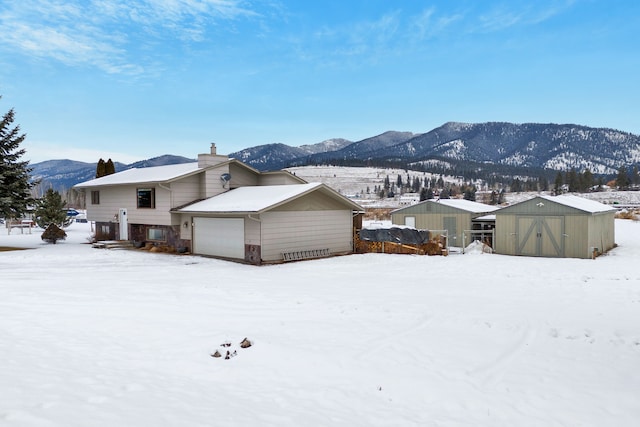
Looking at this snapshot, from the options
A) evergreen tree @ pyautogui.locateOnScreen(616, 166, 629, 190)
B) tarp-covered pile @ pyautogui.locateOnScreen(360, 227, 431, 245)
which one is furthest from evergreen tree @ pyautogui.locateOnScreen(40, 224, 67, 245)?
evergreen tree @ pyautogui.locateOnScreen(616, 166, 629, 190)

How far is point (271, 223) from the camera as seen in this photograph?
2056 cm

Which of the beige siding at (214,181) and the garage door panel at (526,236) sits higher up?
the beige siding at (214,181)

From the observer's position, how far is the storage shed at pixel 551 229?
2250cm

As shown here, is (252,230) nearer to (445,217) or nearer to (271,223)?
(271,223)

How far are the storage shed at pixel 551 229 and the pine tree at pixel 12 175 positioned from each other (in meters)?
26.8

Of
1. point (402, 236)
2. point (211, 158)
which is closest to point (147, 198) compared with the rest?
point (211, 158)

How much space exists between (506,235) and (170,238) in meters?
18.3

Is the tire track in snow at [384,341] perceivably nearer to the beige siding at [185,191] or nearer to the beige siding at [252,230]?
the beige siding at [252,230]

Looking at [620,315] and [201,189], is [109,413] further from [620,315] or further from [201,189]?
[201,189]

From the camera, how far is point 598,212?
2345 cm

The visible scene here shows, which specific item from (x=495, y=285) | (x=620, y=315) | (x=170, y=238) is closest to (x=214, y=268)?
(x=170, y=238)

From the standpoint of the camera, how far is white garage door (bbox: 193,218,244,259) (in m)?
21.1

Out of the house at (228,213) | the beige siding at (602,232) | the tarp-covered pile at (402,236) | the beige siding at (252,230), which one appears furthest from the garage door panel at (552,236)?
the beige siding at (252,230)

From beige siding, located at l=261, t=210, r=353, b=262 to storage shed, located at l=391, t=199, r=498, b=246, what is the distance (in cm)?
671
